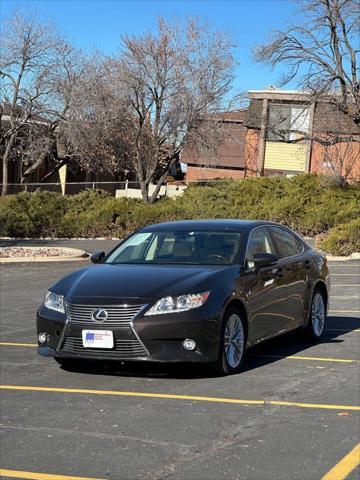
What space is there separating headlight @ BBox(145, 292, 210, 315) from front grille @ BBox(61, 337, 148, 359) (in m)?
0.32

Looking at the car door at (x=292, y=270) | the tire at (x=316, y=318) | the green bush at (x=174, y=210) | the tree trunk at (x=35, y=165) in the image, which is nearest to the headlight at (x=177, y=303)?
the car door at (x=292, y=270)

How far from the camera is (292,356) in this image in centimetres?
793

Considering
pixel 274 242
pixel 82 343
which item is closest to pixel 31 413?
pixel 82 343

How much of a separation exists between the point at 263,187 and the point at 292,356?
869 inches

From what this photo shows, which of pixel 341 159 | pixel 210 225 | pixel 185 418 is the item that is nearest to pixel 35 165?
pixel 341 159

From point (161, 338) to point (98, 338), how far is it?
592 millimetres

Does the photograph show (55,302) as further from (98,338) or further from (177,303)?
(177,303)

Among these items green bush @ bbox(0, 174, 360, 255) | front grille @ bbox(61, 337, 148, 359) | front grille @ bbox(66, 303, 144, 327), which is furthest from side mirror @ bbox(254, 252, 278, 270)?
green bush @ bbox(0, 174, 360, 255)

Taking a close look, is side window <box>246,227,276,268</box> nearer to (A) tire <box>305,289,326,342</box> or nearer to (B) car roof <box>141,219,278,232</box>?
(B) car roof <box>141,219,278,232</box>

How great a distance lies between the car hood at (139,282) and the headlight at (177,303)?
0.05 metres

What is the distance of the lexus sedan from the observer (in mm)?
6379

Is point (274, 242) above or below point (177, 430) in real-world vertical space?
above

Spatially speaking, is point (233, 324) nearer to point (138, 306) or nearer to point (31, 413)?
point (138, 306)

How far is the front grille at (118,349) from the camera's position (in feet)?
20.9
